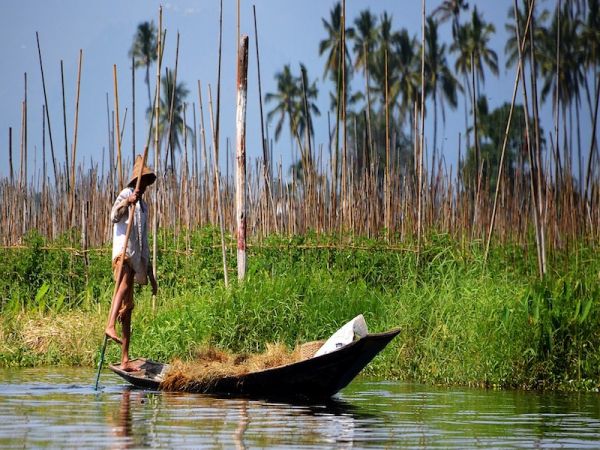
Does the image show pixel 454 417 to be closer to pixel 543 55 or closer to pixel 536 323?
pixel 536 323

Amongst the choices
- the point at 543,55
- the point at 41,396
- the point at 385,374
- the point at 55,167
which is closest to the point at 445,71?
the point at 543,55

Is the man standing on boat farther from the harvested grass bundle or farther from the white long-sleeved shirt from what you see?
the harvested grass bundle

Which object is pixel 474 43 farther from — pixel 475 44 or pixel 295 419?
pixel 295 419

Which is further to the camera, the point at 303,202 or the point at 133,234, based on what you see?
the point at 303,202

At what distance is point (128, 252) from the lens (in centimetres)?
802

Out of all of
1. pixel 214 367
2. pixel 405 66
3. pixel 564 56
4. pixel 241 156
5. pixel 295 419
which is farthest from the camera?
pixel 405 66

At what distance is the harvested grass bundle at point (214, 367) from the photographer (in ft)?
24.1

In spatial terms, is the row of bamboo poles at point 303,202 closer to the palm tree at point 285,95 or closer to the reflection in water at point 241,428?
the reflection in water at point 241,428

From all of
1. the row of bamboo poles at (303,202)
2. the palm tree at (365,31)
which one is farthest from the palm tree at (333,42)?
the row of bamboo poles at (303,202)

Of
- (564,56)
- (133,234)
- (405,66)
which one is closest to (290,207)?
(133,234)

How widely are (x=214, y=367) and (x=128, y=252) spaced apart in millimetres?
1173

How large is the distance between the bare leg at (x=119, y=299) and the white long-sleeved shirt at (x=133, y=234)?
0.06 meters

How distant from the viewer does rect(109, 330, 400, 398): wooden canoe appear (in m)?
6.75

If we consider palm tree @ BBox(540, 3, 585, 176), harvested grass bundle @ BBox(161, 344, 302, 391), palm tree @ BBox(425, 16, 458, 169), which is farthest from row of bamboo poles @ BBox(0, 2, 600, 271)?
palm tree @ BBox(425, 16, 458, 169)
